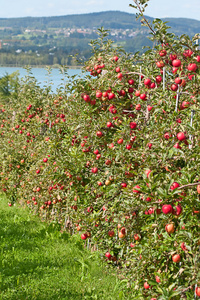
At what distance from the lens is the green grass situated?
3.49m

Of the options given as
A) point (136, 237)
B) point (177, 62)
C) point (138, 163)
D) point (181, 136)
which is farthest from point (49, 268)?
point (177, 62)

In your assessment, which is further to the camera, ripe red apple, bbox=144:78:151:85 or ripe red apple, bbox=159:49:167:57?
ripe red apple, bbox=144:78:151:85

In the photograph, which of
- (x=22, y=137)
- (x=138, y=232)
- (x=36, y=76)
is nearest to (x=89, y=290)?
(x=138, y=232)

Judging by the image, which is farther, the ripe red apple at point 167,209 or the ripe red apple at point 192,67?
the ripe red apple at point 192,67

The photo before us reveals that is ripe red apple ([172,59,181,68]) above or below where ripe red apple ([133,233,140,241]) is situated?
above

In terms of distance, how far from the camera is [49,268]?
4.06m

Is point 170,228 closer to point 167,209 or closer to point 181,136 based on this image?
point 167,209

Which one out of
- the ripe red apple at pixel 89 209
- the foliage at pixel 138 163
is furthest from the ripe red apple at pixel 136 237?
the ripe red apple at pixel 89 209

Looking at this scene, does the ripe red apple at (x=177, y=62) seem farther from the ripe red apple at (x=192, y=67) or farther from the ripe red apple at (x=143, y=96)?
the ripe red apple at (x=143, y=96)

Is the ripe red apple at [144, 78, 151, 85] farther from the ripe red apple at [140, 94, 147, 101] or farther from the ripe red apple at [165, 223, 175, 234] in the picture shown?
the ripe red apple at [165, 223, 175, 234]

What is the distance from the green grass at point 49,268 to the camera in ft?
11.4

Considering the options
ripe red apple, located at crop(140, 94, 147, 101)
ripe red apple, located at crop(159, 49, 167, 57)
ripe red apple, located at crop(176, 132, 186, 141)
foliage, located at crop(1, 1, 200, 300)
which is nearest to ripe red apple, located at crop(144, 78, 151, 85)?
foliage, located at crop(1, 1, 200, 300)

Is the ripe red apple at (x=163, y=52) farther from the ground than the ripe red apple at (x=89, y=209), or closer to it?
farther from the ground

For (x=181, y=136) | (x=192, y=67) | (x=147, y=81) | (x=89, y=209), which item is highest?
(x=192, y=67)
